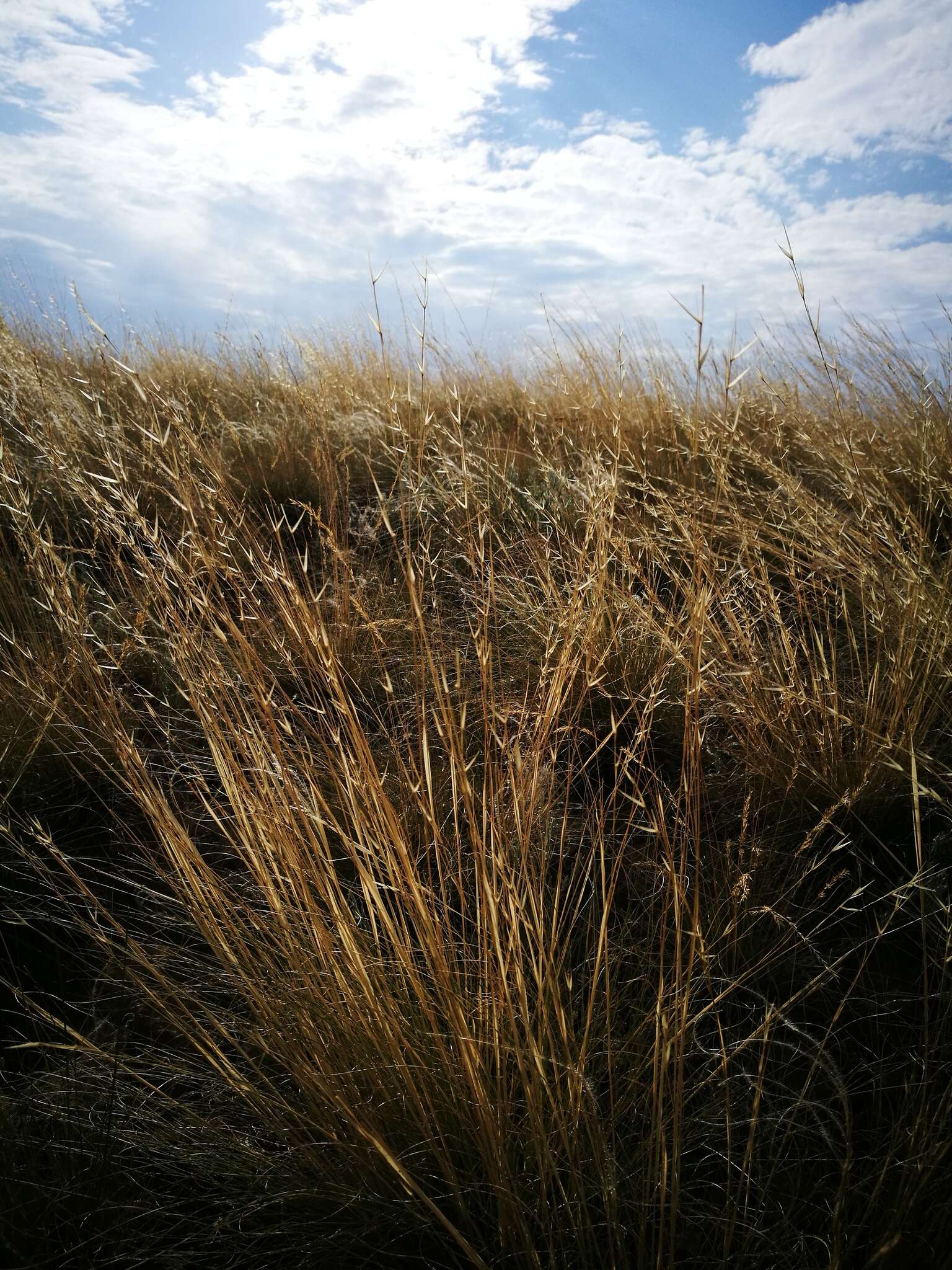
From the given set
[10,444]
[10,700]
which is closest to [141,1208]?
[10,700]

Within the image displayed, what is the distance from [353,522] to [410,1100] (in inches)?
118

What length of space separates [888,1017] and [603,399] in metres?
3.25

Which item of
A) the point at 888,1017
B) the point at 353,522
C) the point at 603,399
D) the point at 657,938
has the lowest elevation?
the point at 888,1017

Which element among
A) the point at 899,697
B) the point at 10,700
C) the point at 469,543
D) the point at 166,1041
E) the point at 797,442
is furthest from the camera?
the point at 797,442

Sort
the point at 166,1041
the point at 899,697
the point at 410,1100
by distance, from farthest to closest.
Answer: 1. the point at 899,697
2. the point at 166,1041
3. the point at 410,1100

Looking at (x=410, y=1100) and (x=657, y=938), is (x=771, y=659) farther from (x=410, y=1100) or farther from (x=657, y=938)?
(x=410, y=1100)

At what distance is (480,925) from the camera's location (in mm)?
1198

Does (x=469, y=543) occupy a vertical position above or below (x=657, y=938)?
above

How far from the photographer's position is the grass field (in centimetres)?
99

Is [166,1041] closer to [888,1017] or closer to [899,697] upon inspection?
[888,1017]

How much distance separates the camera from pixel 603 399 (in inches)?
158

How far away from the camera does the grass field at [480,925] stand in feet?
3.23

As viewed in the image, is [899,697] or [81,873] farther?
[81,873]

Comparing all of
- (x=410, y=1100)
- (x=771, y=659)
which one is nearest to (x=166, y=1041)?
(x=410, y=1100)
